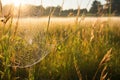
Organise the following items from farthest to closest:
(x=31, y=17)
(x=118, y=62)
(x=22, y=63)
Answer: (x=118, y=62) < (x=31, y=17) < (x=22, y=63)

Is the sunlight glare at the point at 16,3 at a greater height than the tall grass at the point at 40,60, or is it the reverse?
the sunlight glare at the point at 16,3

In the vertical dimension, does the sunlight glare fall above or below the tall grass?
above

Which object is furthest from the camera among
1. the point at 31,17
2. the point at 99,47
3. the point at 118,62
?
the point at 99,47

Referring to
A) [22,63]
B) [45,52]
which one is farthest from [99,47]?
[22,63]

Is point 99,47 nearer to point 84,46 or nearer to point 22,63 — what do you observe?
point 84,46

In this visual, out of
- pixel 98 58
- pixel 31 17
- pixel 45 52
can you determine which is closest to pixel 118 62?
pixel 98 58

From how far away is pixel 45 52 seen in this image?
2.51 metres

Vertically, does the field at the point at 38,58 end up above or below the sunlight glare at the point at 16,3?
below

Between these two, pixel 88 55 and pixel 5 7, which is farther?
pixel 88 55

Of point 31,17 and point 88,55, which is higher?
point 31,17

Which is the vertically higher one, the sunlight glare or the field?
the sunlight glare

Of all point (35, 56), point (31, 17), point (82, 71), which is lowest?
point (82, 71)

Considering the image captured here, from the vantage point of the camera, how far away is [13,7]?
92.1 inches

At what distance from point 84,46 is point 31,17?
0.70m
